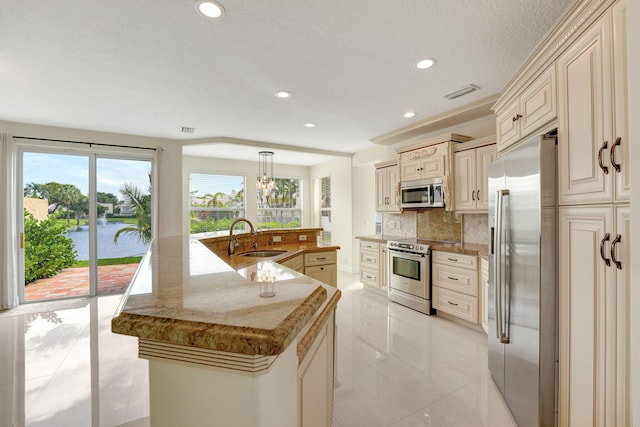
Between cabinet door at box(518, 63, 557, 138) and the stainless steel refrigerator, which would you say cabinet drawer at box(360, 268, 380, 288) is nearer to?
the stainless steel refrigerator

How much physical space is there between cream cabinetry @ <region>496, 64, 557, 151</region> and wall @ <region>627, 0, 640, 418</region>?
727 mm

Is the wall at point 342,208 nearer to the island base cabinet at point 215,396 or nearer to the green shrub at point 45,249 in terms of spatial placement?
the green shrub at point 45,249

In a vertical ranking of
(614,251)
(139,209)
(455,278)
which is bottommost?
(455,278)

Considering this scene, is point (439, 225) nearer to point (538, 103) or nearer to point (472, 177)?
point (472, 177)

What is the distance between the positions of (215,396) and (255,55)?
243 centimetres

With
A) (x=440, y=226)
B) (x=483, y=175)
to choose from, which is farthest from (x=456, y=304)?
(x=483, y=175)

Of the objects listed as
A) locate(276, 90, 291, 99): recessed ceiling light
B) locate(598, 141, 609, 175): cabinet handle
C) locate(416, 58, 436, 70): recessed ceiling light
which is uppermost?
locate(276, 90, 291, 99): recessed ceiling light

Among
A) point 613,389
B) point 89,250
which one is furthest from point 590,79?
point 89,250

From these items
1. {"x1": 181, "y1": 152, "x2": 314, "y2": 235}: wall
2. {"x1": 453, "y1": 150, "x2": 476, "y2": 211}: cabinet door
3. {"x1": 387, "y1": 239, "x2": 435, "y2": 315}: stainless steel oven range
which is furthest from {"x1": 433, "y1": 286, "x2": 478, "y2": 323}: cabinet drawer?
{"x1": 181, "y1": 152, "x2": 314, "y2": 235}: wall

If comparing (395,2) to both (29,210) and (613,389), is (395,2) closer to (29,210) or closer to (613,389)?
(613,389)

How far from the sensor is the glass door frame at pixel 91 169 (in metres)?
4.09

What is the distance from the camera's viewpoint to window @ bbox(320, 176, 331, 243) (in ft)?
23.7

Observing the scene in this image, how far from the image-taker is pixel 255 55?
2322mm

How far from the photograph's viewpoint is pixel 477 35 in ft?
6.81
